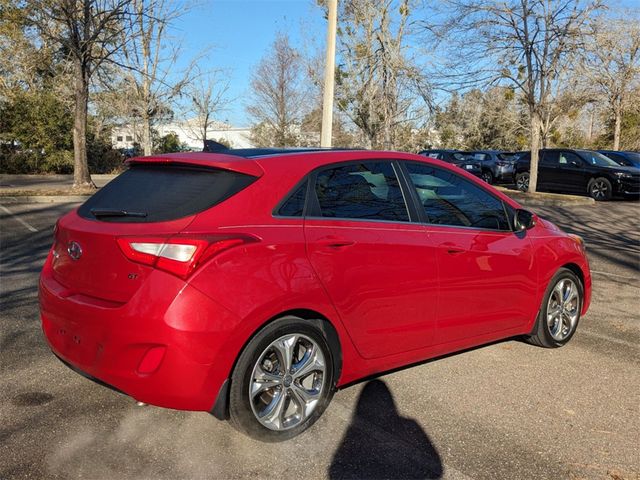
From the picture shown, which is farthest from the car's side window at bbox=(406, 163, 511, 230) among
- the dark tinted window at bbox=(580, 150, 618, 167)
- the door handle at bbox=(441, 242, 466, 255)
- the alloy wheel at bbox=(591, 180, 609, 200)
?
the dark tinted window at bbox=(580, 150, 618, 167)

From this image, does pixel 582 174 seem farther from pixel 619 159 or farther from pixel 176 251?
pixel 176 251

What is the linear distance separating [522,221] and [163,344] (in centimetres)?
284

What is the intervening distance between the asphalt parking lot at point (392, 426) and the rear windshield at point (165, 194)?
3.94 ft

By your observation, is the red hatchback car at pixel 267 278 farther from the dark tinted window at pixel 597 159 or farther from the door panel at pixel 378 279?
the dark tinted window at pixel 597 159

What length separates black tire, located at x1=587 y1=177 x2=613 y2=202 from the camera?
1869 cm

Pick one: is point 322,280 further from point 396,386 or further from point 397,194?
point 396,386

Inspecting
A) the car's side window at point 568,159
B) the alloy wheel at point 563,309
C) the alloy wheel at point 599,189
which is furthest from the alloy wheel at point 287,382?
the car's side window at point 568,159

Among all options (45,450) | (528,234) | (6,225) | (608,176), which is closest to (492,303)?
(528,234)

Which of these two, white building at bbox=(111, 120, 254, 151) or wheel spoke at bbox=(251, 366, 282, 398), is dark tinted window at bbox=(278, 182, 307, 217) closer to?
wheel spoke at bbox=(251, 366, 282, 398)

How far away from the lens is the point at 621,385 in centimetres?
390

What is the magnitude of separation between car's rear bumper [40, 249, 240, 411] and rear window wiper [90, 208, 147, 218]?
414mm

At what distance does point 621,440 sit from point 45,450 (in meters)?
3.14

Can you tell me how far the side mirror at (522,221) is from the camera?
4.20 metres

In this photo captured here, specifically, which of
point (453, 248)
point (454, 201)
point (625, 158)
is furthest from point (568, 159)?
point (453, 248)
